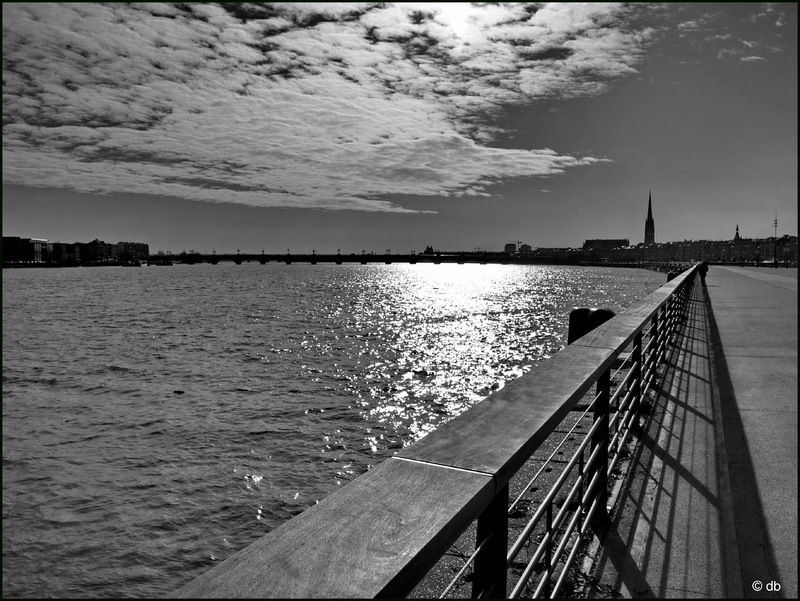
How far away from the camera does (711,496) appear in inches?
162

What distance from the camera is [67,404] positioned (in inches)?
656

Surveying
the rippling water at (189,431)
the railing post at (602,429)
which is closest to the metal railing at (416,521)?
the railing post at (602,429)

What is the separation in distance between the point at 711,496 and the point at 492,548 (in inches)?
126

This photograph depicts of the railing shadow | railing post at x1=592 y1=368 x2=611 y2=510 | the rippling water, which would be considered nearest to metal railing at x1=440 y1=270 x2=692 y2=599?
railing post at x1=592 y1=368 x2=611 y2=510

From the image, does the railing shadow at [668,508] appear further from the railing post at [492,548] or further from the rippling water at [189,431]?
the rippling water at [189,431]

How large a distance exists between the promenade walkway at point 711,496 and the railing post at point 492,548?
1552 millimetres

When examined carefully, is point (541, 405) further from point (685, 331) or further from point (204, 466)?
point (685, 331)

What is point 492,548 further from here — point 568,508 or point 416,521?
point 568,508

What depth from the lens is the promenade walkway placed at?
3088 millimetres

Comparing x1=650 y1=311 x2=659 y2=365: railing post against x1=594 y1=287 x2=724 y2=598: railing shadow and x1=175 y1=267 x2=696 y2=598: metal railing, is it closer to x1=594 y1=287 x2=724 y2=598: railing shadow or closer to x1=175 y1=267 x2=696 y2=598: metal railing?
x1=594 y1=287 x2=724 y2=598: railing shadow

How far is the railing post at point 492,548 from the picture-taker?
1.71 m

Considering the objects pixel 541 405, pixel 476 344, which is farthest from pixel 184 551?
pixel 476 344

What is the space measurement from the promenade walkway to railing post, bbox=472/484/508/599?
1552 mm

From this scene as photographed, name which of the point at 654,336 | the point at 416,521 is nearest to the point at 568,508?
the point at 416,521
